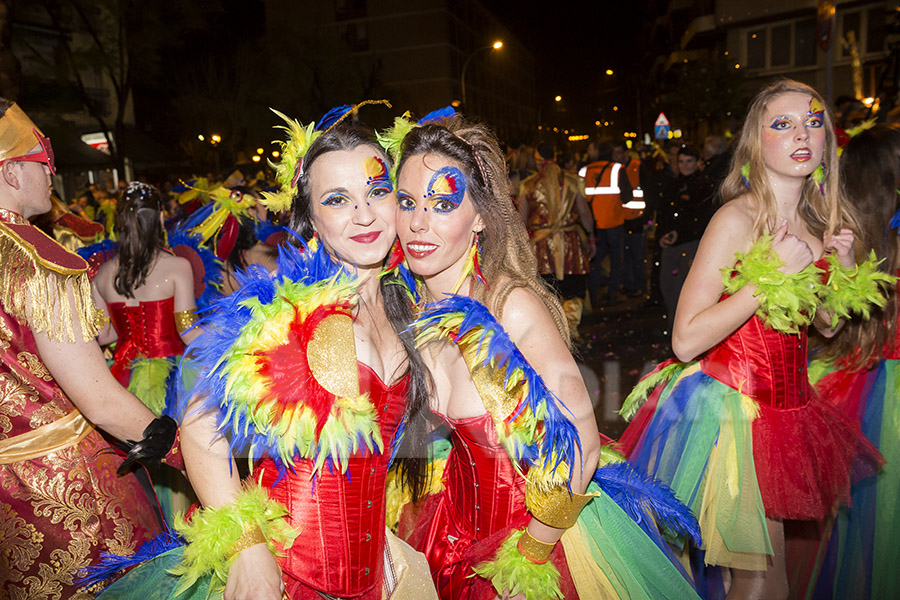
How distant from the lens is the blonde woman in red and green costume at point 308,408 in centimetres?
150

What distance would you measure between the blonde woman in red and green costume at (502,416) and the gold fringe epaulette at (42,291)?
103 centimetres

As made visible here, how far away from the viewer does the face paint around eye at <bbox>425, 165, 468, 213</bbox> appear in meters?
1.79

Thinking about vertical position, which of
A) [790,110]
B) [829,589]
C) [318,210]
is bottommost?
[829,589]

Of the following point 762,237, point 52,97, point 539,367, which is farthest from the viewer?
point 52,97

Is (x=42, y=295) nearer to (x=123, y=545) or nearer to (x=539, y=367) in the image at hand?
(x=123, y=545)

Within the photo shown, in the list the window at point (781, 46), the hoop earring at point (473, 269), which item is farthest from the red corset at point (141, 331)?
the window at point (781, 46)

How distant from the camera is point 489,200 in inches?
74.0

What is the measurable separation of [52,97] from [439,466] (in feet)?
83.0

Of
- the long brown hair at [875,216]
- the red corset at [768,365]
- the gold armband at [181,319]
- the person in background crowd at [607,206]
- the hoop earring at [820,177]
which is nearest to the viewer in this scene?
the red corset at [768,365]

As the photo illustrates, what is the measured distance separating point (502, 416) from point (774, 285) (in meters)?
1.24

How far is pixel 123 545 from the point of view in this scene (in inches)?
78.7

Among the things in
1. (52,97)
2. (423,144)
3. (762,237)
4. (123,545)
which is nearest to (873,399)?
(762,237)

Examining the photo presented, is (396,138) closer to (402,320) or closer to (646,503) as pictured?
(402,320)

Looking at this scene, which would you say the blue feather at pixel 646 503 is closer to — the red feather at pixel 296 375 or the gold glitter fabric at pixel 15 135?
the red feather at pixel 296 375
